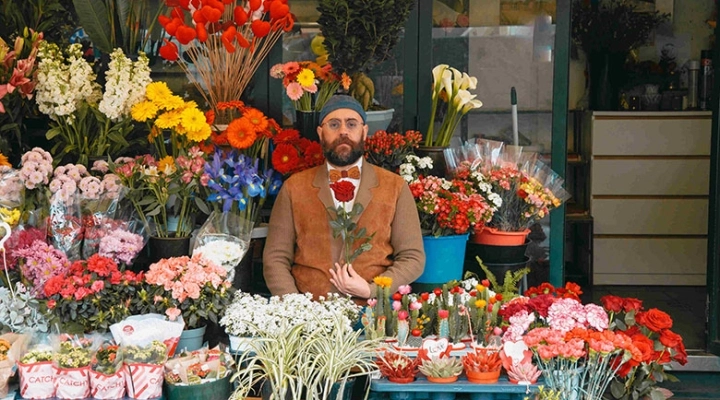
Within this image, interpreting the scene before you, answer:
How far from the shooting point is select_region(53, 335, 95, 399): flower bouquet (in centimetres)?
297

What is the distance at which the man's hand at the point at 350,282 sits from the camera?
12.8ft

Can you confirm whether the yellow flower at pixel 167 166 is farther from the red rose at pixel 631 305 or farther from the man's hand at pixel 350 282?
the red rose at pixel 631 305

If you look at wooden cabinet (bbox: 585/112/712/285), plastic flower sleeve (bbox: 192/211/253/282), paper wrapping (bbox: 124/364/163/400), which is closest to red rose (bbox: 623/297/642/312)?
plastic flower sleeve (bbox: 192/211/253/282)

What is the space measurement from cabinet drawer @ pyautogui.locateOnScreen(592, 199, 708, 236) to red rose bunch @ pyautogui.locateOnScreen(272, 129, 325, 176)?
353 centimetres

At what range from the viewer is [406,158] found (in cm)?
457

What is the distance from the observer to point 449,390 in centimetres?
301

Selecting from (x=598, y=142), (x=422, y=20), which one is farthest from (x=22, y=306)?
(x=598, y=142)

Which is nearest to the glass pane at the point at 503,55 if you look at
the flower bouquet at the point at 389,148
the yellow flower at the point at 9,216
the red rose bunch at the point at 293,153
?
the flower bouquet at the point at 389,148

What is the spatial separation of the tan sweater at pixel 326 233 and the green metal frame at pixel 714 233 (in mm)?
1896

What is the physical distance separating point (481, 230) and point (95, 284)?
72.7 inches

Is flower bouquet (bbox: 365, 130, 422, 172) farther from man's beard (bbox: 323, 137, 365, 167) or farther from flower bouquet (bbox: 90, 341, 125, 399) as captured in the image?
flower bouquet (bbox: 90, 341, 125, 399)

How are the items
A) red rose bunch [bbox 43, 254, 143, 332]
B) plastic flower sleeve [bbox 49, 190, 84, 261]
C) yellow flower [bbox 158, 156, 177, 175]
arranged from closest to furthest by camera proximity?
1. red rose bunch [bbox 43, 254, 143, 332]
2. plastic flower sleeve [bbox 49, 190, 84, 261]
3. yellow flower [bbox 158, 156, 177, 175]

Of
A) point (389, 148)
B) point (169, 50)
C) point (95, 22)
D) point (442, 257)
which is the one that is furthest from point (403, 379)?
point (95, 22)

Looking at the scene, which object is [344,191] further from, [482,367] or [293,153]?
[482,367]
